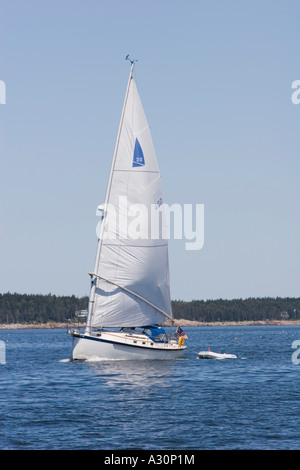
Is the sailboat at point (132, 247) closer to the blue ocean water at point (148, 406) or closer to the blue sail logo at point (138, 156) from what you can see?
the blue sail logo at point (138, 156)

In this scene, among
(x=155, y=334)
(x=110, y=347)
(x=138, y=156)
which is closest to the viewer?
(x=110, y=347)

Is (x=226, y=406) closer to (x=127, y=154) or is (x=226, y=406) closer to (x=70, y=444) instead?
(x=70, y=444)

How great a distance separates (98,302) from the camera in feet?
206

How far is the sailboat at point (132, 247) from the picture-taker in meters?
62.7

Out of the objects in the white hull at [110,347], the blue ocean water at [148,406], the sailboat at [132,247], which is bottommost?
the blue ocean water at [148,406]

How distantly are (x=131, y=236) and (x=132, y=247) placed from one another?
967mm

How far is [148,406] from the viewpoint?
127 ft

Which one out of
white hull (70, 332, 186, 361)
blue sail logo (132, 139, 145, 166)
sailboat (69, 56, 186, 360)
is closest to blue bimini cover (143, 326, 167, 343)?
sailboat (69, 56, 186, 360)

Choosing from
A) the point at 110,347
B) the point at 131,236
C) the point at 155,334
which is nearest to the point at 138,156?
the point at 131,236

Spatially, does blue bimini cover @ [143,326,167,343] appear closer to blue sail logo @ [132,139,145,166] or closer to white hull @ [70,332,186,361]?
Answer: white hull @ [70,332,186,361]

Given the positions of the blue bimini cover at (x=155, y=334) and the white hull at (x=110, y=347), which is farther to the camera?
the blue bimini cover at (x=155, y=334)

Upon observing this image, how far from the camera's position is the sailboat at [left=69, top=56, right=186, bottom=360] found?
62.7 m

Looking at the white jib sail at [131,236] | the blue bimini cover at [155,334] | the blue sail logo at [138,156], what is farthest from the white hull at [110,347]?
the blue sail logo at [138,156]

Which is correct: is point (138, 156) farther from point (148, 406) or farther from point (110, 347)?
point (148, 406)
